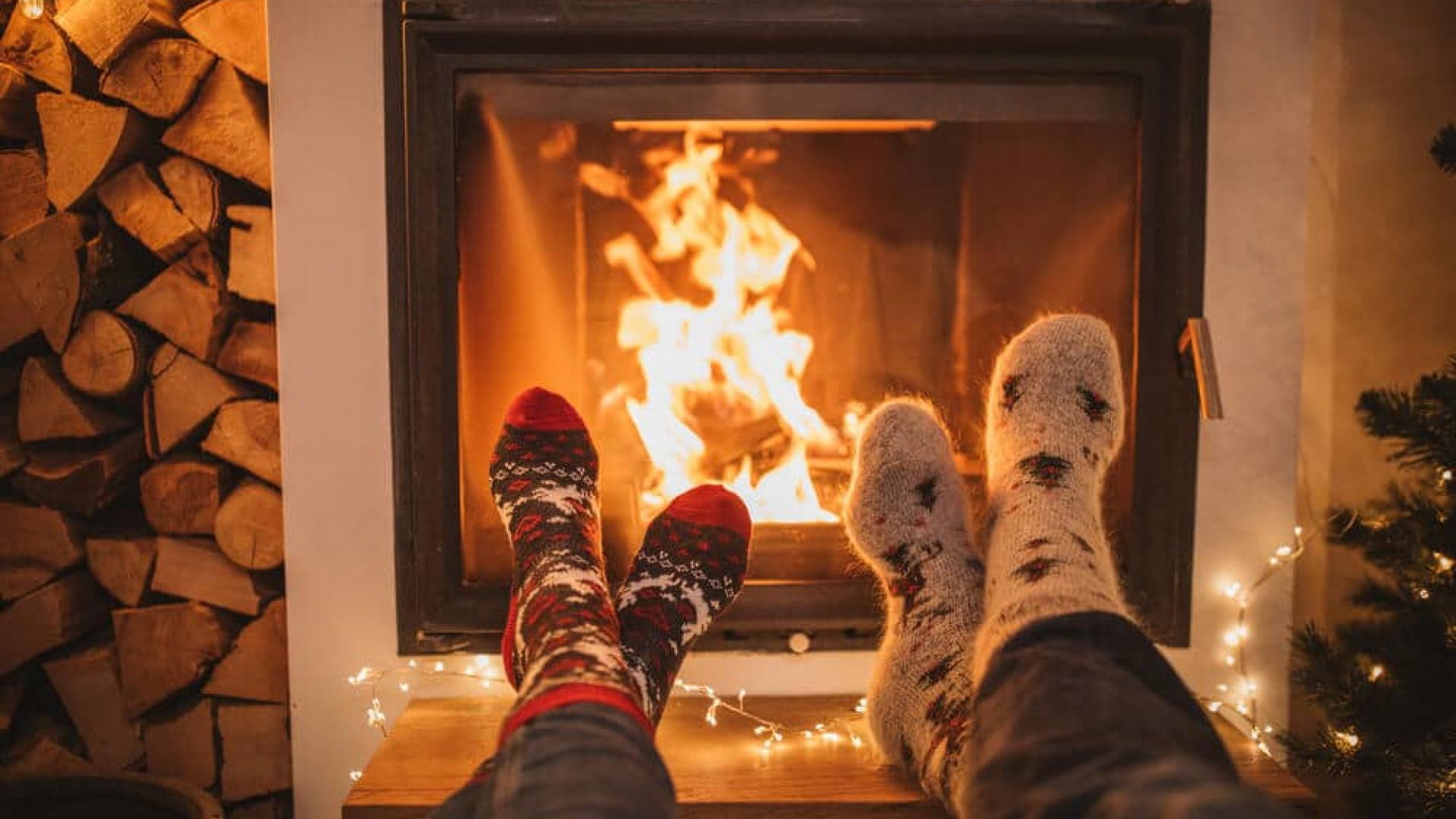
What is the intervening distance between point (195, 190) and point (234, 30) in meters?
0.19

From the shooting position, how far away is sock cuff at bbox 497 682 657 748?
0.71 m

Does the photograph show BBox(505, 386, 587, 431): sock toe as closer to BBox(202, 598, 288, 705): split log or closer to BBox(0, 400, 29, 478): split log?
BBox(202, 598, 288, 705): split log

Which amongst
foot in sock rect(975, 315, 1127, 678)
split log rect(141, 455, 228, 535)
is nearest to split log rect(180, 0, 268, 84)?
split log rect(141, 455, 228, 535)

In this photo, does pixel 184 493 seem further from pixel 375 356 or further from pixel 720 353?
pixel 720 353

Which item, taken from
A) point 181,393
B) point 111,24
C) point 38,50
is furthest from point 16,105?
point 181,393

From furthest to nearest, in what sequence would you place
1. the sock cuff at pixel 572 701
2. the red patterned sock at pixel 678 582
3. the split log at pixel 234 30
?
the split log at pixel 234 30
the red patterned sock at pixel 678 582
the sock cuff at pixel 572 701

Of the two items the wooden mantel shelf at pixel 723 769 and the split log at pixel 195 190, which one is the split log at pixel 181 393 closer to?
the split log at pixel 195 190

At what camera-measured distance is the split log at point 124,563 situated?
1246 millimetres

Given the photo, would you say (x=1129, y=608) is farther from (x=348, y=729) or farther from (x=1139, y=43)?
(x=348, y=729)

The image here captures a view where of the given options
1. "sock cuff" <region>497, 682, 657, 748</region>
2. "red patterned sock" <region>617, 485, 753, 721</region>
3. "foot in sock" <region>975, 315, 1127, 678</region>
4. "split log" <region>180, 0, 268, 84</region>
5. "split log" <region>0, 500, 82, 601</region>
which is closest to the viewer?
"sock cuff" <region>497, 682, 657, 748</region>

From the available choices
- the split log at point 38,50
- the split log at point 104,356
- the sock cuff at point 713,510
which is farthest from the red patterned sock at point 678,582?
the split log at point 38,50

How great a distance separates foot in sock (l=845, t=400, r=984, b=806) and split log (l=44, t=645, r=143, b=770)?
0.94 metres

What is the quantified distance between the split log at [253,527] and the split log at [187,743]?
0.69ft

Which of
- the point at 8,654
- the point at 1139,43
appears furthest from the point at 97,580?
the point at 1139,43
